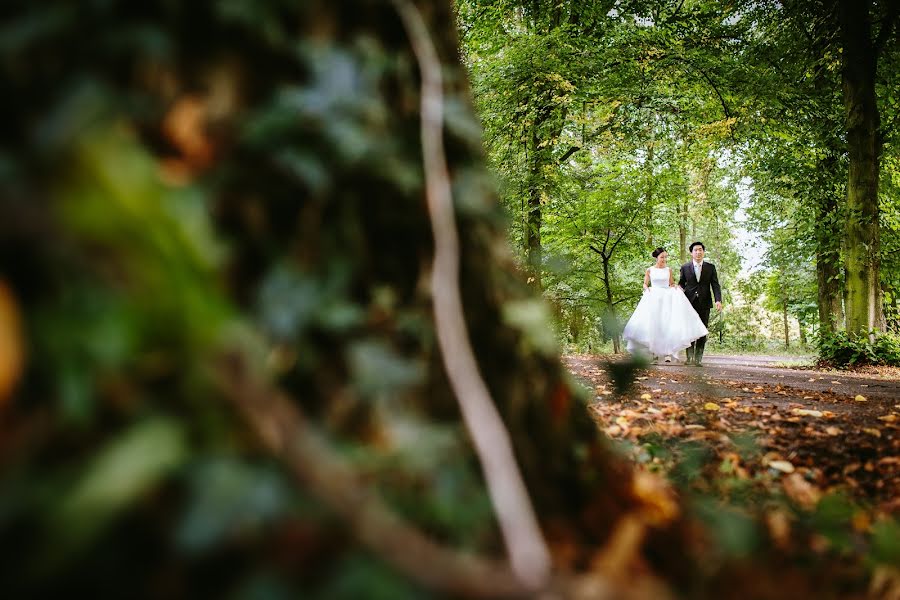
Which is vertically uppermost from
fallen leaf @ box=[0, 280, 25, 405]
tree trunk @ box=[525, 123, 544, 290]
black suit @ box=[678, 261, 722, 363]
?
tree trunk @ box=[525, 123, 544, 290]

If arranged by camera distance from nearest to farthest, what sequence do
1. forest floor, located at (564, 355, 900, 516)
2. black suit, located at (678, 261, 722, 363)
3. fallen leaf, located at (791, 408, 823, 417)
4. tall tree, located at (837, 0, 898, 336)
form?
forest floor, located at (564, 355, 900, 516)
fallen leaf, located at (791, 408, 823, 417)
tall tree, located at (837, 0, 898, 336)
black suit, located at (678, 261, 722, 363)

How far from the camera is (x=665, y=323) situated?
29.5ft

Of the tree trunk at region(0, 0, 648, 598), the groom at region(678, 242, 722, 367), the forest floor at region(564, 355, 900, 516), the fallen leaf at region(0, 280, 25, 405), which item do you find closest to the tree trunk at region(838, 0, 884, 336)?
the groom at region(678, 242, 722, 367)

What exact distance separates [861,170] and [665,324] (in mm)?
5055

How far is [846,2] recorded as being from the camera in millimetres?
9227

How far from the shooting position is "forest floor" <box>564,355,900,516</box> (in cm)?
205

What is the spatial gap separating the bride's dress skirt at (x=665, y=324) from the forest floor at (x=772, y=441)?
410 centimetres

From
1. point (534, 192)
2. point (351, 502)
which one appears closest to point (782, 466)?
point (351, 502)

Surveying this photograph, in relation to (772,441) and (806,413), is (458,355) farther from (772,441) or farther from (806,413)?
(806,413)

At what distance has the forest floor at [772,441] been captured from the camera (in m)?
2.05

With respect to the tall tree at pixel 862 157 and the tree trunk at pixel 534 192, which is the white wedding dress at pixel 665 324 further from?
the tall tree at pixel 862 157

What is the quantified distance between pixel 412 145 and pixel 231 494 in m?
0.72

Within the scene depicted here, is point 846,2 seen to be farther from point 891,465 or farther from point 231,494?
point 231,494

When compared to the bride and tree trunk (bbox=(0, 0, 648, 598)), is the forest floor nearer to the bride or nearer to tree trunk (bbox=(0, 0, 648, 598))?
tree trunk (bbox=(0, 0, 648, 598))
